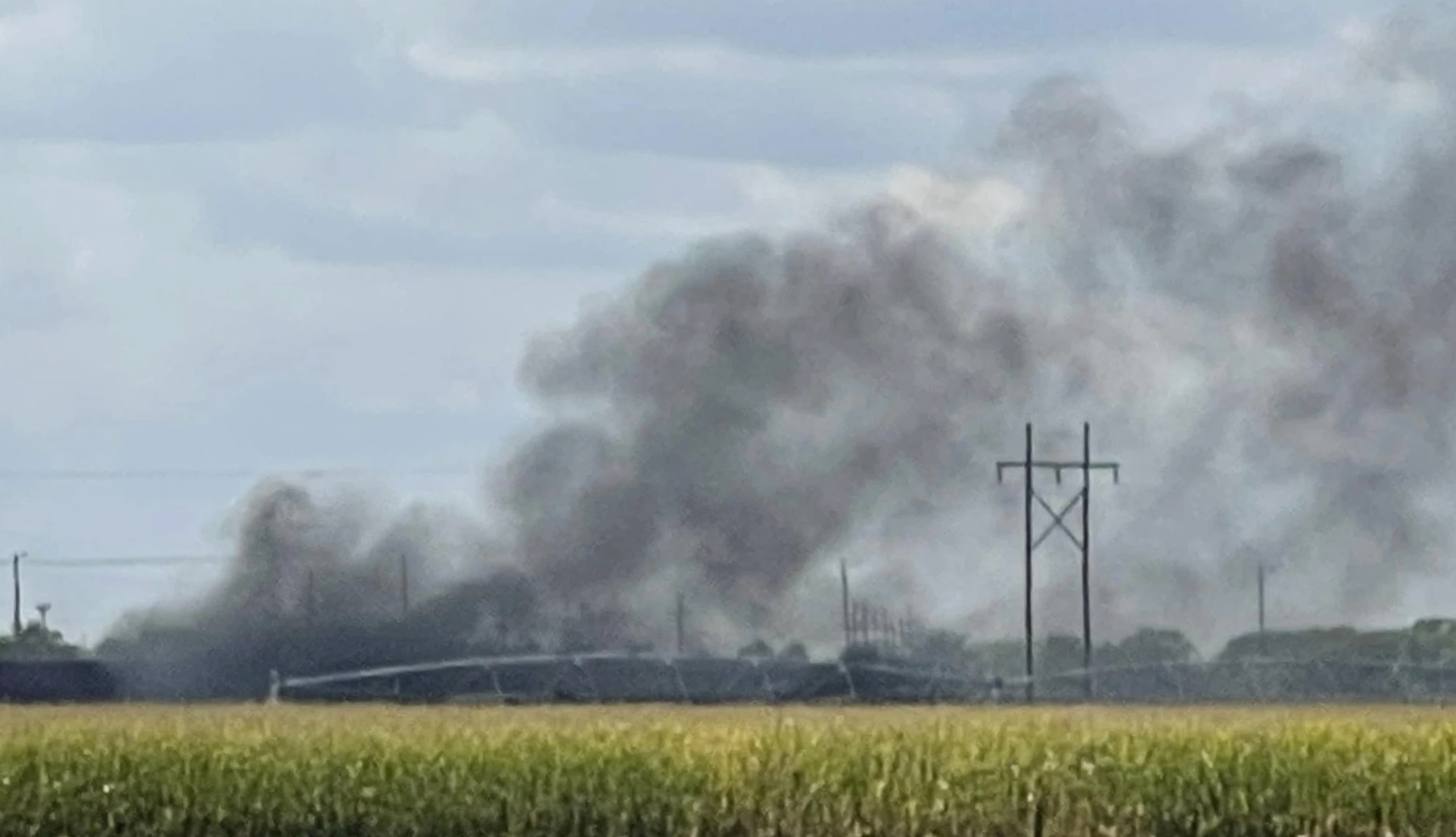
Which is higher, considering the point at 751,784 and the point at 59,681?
the point at 59,681

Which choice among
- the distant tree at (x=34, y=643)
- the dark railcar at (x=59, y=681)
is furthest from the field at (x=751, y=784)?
the distant tree at (x=34, y=643)

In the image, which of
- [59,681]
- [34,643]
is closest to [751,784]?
[59,681]

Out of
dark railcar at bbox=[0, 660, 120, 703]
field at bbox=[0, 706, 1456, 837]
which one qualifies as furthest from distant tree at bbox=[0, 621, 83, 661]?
field at bbox=[0, 706, 1456, 837]

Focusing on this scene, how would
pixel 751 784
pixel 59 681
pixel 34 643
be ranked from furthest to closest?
pixel 34 643 < pixel 59 681 < pixel 751 784

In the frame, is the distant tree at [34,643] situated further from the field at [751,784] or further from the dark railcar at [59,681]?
the field at [751,784]

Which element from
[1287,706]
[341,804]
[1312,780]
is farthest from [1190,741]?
[1287,706]

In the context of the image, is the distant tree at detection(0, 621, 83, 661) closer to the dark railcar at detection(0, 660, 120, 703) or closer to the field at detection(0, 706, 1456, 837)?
the dark railcar at detection(0, 660, 120, 703)

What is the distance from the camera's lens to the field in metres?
56.3

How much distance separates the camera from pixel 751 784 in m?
56.8

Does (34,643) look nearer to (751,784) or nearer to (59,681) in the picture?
(59,681)

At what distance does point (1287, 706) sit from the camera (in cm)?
9081

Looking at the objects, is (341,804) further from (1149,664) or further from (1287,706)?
Result: (1149,664)

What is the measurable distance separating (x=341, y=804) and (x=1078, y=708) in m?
28.7

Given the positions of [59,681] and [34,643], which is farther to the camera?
[34,643]
